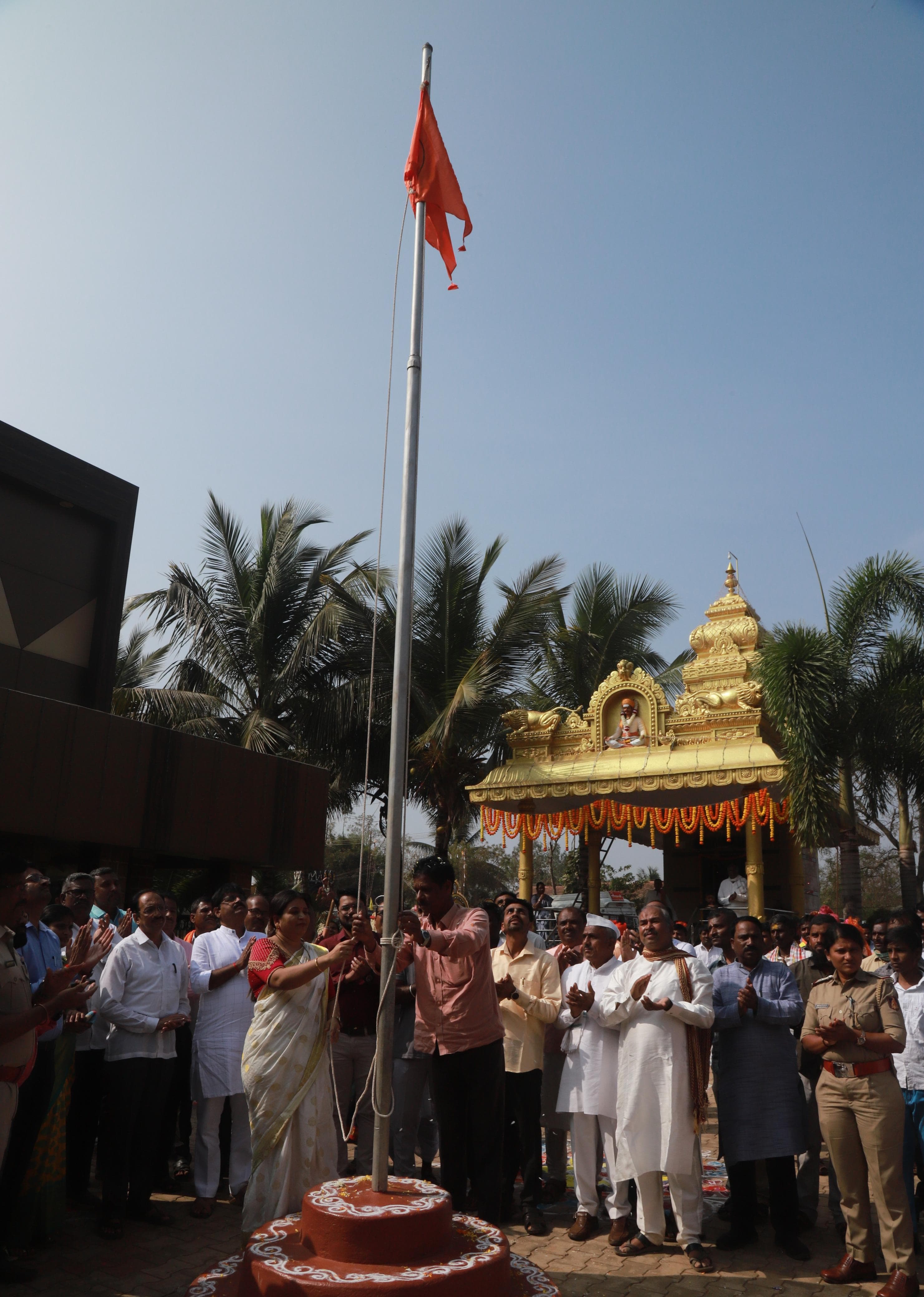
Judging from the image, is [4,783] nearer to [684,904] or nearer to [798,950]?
[798,950]

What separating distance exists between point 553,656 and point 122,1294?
18.5 meters

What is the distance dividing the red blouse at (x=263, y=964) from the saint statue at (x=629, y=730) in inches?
488

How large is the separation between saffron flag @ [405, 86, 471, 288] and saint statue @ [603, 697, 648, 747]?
41.2ft

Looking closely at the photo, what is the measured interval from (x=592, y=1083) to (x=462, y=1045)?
1.13m

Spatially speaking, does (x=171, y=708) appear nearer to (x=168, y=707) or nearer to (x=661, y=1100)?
(x=168, y=707)

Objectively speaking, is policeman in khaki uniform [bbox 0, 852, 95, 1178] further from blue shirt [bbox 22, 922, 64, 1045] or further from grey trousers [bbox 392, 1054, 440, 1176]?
grey trousers [bbox 392, 1054, 440, 1176]

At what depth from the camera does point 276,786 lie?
1306 centimetres

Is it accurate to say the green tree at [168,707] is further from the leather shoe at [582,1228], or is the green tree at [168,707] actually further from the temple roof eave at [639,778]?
the leather shoe at [582,1228]

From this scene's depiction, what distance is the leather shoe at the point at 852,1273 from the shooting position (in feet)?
14.8

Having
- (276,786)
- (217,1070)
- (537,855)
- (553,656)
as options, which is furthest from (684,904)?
(537,855)

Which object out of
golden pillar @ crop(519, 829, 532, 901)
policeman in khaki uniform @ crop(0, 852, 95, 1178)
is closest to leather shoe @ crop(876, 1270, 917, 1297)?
policeman in khaki uniform @ crop(0, 852, 95, 1178)

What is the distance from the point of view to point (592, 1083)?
5.44 metres

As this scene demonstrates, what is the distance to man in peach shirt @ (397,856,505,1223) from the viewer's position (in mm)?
4684

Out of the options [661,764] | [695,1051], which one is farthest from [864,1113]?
[661,764]
